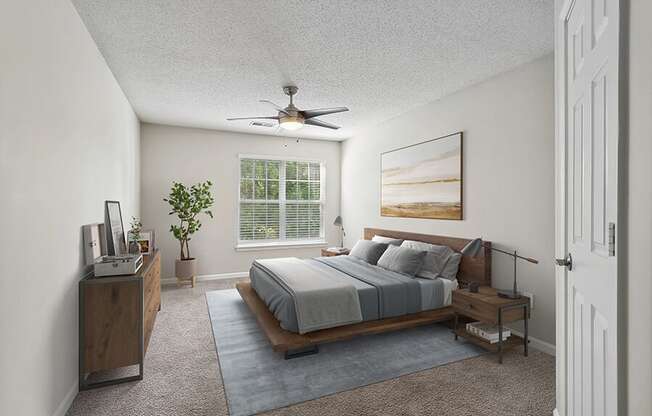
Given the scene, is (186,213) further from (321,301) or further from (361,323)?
(361,323)

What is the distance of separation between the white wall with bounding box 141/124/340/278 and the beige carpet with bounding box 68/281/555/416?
2911 mm

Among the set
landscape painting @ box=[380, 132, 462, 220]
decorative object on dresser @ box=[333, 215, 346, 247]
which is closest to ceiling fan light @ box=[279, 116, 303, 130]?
landscape painting @ box=[380, 132, 462, 220]

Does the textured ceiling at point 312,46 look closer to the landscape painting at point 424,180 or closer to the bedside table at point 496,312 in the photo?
the landscape painting at point 424,180

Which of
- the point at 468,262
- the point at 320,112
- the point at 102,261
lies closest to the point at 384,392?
the point at 468,262

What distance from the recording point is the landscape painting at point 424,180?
3939mm

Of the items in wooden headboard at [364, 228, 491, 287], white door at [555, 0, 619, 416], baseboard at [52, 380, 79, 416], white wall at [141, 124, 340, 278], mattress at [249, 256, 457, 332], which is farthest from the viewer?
white wall at [141, 124, 340, 278]

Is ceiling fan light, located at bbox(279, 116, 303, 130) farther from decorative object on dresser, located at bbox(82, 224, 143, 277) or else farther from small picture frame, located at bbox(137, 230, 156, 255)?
small picture frame, located at bbox(137, 230, 156, 255)

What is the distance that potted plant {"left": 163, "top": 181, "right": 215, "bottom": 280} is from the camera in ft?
16.8

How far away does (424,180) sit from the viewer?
440cm

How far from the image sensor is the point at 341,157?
271 inches

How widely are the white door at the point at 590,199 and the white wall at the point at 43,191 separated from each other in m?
2.39

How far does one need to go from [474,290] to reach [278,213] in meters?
4.14

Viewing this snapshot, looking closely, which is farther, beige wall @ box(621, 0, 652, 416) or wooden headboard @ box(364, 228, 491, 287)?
wooden headboard @ box(364, 228, 491, 287)

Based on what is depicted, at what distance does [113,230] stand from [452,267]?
362 cm
